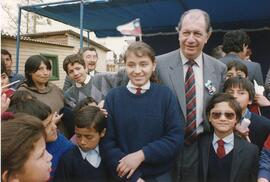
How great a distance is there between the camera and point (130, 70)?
2.05 metres

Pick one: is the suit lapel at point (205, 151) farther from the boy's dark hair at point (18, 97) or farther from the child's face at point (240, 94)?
the boy's dark hair at point (18, 97)

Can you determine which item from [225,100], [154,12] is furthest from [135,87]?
[154,12]

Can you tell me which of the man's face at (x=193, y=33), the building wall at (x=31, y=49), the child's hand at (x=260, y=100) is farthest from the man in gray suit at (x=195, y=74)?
the building wall at (x=31, y=49)

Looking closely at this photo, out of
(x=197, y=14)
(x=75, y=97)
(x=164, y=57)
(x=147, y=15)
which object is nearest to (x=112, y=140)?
(x=164, y=57)

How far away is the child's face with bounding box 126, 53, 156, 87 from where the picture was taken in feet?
6.68

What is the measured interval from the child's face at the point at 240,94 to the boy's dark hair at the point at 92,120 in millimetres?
1030

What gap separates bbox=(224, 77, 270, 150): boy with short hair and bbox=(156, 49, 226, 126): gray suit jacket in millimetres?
147

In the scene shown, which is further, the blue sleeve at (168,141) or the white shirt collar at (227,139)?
the white shirt collar at (227,139)

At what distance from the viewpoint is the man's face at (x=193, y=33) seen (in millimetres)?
2252

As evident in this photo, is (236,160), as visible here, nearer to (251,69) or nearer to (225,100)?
(225,100)

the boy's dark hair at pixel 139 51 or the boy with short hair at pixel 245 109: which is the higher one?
the boy's dark hair at pixel 139 51

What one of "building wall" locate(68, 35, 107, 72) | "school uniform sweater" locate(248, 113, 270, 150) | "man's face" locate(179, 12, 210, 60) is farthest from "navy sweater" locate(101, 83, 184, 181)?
"building wall" locate(68, 35, 107, 72)

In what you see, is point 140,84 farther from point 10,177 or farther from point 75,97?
point 75,97

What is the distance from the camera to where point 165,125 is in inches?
80.0
